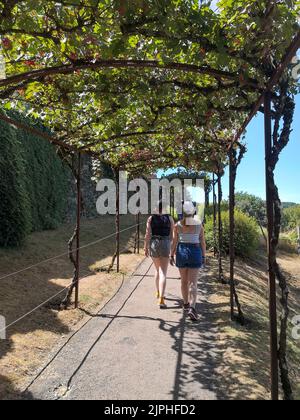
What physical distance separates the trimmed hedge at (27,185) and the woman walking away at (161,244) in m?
4.30

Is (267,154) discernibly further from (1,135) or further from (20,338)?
(1,135)

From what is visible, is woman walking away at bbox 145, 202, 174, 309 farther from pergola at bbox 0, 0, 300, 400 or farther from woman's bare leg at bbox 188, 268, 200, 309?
pergola at bbox 0, 0, 300, 400

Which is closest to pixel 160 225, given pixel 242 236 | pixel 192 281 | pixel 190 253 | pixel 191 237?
pixel 191 237

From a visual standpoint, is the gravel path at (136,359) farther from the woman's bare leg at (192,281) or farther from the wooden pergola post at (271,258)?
the wooden pergola post at (271,258)

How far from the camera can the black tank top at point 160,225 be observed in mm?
6793

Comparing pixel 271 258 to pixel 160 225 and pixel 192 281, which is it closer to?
pixel 192 281

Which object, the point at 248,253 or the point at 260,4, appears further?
the point at 248,253

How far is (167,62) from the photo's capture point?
11.2 ft

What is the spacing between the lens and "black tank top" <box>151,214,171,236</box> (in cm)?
679

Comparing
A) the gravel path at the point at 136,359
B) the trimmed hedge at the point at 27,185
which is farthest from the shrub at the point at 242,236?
the gravel path at the point at 136,359

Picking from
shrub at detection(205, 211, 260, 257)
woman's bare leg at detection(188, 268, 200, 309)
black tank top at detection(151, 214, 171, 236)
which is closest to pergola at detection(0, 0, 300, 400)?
woman's bare leg at detection(188, 268, 200, 309)

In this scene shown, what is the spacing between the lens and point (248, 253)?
572 inches

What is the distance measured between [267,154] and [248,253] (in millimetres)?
11667
